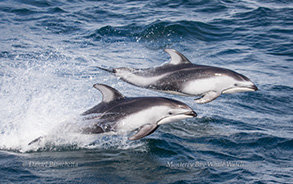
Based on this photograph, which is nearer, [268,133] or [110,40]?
[268,133]

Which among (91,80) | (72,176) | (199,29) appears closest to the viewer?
(72,176)

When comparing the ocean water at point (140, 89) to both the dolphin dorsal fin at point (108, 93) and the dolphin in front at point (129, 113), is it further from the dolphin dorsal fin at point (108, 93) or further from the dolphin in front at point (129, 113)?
the dolphin dorsal fin at point (108, 93)

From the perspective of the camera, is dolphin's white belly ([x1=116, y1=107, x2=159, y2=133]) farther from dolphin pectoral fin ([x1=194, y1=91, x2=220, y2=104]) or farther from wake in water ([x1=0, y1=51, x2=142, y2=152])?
dolphin pectoral fin ([x1=194, y1=91, x2=220, y2=104])

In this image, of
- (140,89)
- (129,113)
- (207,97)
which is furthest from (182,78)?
(140,89)

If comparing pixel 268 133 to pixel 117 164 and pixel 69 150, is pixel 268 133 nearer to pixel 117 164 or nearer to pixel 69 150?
pixel 117 164

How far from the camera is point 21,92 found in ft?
30.9

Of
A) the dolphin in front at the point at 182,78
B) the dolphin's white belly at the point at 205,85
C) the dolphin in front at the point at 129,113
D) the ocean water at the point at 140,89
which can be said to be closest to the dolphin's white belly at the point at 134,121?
the dolphin in front at the point at 129,113

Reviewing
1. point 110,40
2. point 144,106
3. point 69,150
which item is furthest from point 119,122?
point 110,40

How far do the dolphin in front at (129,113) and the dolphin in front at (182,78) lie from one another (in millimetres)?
1023

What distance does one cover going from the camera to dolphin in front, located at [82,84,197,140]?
6.55 meters

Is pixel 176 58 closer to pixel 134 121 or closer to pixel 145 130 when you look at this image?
pixel 134 121

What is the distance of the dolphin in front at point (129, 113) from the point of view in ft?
21.5

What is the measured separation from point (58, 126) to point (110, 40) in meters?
8.29

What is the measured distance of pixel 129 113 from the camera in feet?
21.5
